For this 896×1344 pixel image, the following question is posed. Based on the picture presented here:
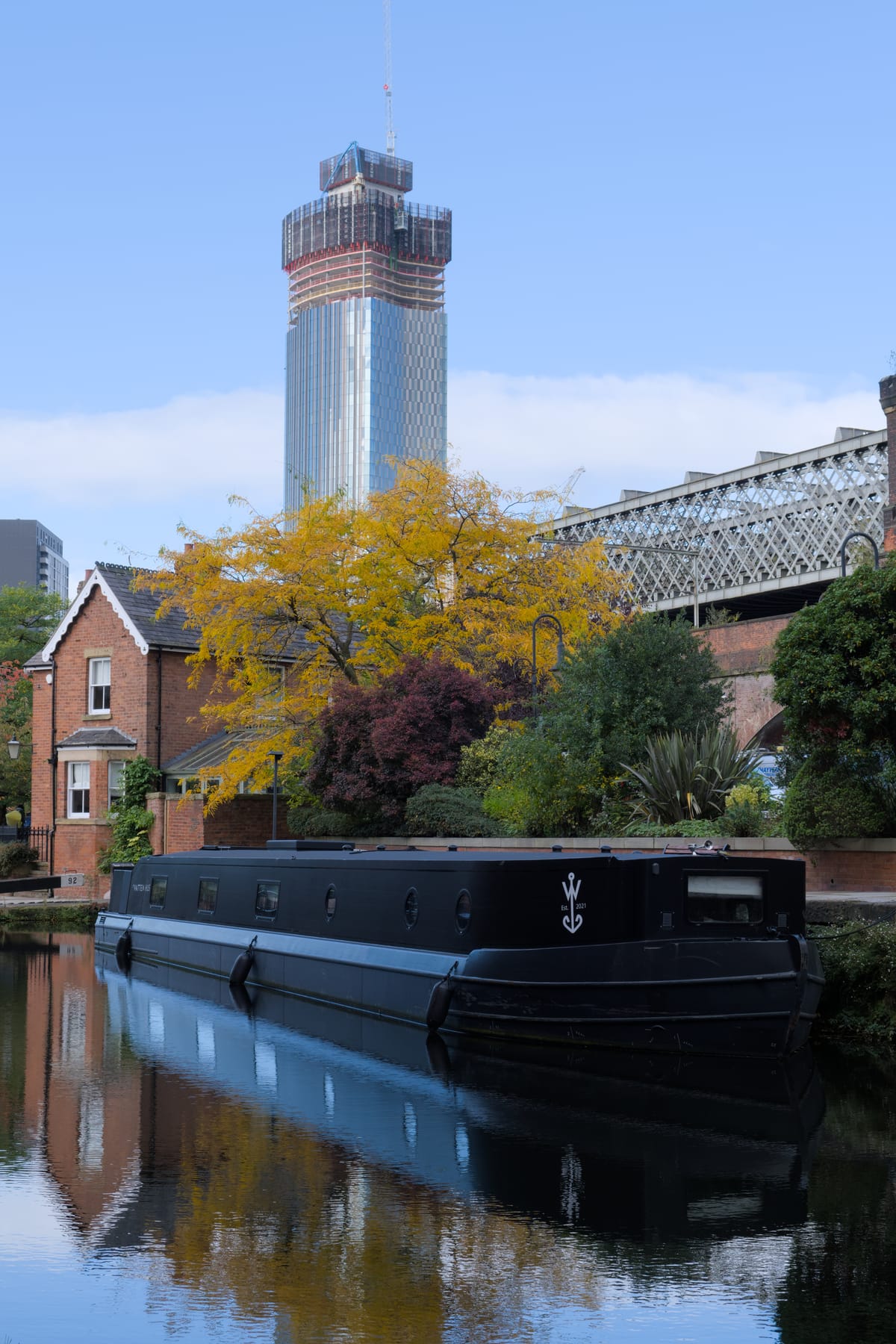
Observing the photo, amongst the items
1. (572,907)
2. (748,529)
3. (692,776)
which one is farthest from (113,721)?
(748,529)

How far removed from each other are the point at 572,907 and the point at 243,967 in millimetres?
7937

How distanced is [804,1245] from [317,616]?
1000 inches

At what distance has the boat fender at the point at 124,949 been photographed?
2727 centimetres

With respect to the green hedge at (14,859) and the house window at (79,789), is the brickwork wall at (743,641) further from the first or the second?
the green hedge at (14,859)

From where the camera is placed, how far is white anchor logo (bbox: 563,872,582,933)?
1566 centimetres

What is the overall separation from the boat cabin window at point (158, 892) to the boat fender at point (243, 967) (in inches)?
197

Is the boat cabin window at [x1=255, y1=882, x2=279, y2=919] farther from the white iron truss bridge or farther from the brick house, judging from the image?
the white iron truss bridge

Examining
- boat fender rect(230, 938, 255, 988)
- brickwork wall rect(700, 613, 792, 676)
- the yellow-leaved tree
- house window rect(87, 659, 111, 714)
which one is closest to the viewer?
boat fender rect(230, 938, 255, 988)

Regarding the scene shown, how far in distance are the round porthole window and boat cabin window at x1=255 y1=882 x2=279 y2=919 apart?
13.9ft

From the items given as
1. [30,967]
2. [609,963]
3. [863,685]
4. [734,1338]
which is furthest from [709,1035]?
[30,967]

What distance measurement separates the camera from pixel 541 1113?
12.3 meters

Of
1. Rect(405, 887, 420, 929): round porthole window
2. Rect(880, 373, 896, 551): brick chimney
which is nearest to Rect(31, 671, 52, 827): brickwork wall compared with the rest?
Rect(880, 373, 896, 551): brick chimney

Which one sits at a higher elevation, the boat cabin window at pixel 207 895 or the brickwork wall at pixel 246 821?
the brickwork wall at pixel 246 821

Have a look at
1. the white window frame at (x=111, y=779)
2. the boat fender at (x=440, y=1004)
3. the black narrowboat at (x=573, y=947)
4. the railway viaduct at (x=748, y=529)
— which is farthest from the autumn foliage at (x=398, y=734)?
the railway viaduct at (x=748, y=529)
